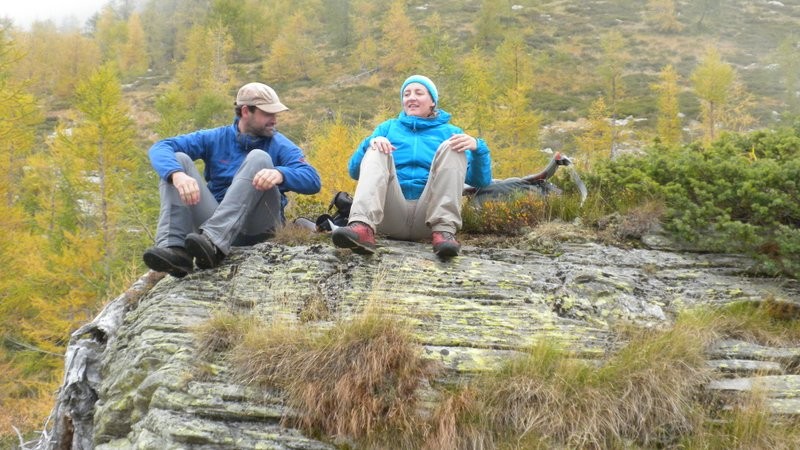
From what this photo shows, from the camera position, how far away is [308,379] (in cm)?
293

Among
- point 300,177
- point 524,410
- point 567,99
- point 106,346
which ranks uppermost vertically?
point 300,177

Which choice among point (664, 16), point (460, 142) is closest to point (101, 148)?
point (460, 142)

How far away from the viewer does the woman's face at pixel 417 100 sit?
488 cm

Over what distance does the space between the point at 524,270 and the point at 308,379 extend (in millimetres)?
2145

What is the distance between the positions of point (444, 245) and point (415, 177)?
0.86 metres

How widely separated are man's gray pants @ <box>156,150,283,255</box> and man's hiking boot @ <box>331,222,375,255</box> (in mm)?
807

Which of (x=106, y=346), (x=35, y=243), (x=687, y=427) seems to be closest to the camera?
(x=687, y=427)

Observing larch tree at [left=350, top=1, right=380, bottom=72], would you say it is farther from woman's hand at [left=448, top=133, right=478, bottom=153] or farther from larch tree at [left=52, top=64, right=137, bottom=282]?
woman's hand at [left=448, top=133, right=478, bottom=153]

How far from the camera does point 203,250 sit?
3.94 m

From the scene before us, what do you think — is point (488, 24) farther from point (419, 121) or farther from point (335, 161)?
point (419, 121)

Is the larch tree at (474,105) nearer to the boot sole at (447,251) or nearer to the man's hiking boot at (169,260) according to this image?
the boot sole at (447,251)

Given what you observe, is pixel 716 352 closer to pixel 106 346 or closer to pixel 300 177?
pixel 300 177

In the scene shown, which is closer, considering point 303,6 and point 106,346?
point 106,346

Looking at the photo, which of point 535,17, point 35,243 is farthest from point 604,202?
point 535,17
